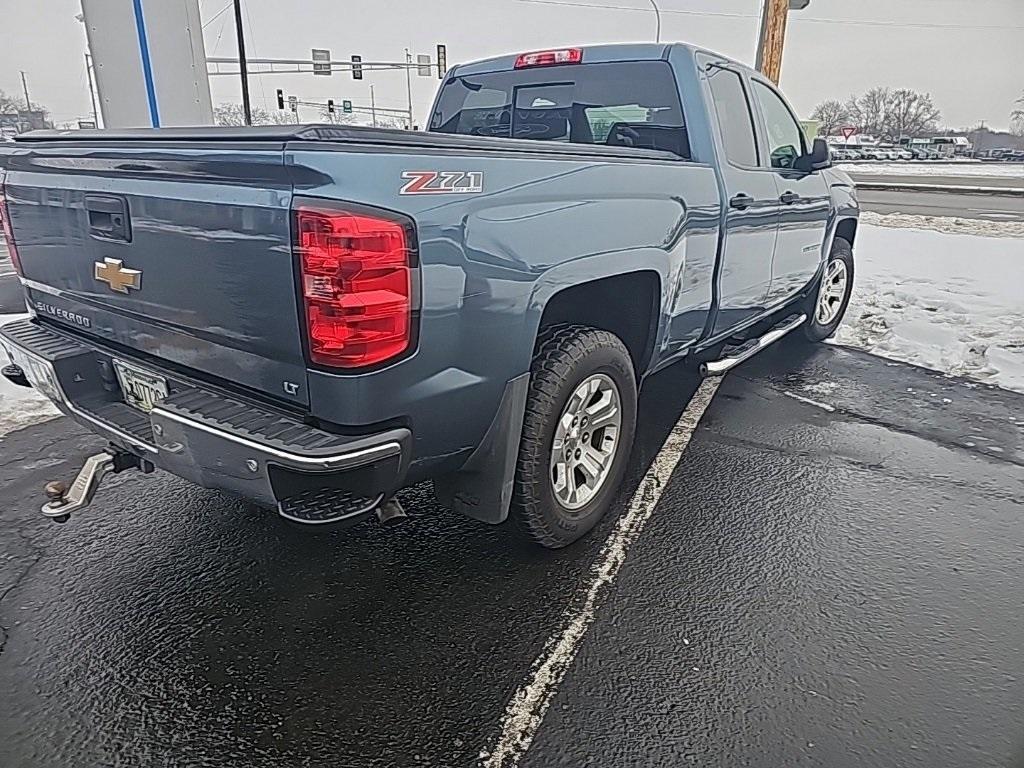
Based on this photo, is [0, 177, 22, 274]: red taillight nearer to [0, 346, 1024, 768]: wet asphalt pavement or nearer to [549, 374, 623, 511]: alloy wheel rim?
[0, 346, 1024, 768]: wet asphalt pavement

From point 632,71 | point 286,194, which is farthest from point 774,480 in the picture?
point 286,194

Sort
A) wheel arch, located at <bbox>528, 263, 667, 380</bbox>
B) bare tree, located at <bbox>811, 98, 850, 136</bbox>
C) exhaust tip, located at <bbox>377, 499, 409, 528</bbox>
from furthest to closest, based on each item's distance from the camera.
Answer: bare tree, located at <bbox>811, 98, 850, 136</bbox>
wheel arch, located at <bbox>528, 263, 667, 380</bbox>
exhaust tip, located at <bbox>377, 499, 409, 528</bbox>

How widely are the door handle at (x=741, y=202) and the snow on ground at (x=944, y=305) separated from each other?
9.27 feet

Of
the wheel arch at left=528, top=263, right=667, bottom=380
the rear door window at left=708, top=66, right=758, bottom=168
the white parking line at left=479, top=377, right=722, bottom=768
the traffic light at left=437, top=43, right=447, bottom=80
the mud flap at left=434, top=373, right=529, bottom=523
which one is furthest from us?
the traffic light at left=437, top=43, right=447, bottom=80

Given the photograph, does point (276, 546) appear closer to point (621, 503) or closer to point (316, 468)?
point (316, 468)

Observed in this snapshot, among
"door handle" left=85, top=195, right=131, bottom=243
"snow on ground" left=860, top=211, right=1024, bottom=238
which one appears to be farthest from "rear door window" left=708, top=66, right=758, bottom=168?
"snow on ground" left=860, top=211, right=1024, bottom=238

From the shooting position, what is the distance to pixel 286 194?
201 cm

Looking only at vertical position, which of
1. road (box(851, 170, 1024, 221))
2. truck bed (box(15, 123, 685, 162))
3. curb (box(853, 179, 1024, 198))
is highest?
truck bed (box(15, 123, 685, 162))

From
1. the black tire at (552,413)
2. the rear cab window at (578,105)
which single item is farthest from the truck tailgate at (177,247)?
the rear cab window at (578,105)

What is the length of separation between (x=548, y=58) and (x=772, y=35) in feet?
29.4

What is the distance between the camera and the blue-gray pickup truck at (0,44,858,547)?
206 centimetres

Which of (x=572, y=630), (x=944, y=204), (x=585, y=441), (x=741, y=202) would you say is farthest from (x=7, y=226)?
(x=944, y=204)

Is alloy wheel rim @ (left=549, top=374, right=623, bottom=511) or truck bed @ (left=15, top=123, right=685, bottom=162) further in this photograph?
alloy wheel rim @ (left=549, top=374, right=623, bottom=511)

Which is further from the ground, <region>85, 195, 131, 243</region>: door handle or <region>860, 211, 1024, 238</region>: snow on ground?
<region>85, 195, 131, 243</region>: door handle
